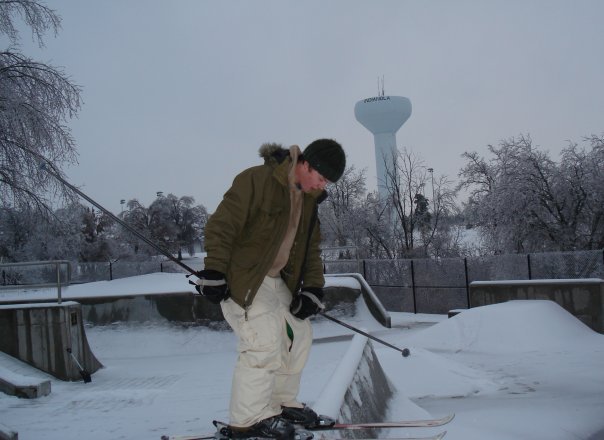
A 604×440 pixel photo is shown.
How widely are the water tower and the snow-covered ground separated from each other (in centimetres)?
8542

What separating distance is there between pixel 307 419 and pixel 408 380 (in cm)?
408

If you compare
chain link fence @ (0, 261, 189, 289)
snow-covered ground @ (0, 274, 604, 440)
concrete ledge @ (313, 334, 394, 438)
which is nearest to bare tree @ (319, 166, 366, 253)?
chain link fence @ (0, 261, 189, 289)

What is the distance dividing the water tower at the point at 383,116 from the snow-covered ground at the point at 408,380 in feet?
280

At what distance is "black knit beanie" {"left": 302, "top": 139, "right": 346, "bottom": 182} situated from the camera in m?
3.41

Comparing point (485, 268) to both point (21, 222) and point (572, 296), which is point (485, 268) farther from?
point (21, 222)

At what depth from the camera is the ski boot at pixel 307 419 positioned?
349 centimetres

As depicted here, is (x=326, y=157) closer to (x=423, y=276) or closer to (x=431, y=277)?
(x=431, y=277)

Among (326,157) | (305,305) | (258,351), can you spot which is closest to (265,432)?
(258,351)

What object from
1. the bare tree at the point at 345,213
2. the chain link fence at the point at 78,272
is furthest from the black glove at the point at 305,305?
the bare tree at the point at 345,213

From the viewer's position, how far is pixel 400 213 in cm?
4212

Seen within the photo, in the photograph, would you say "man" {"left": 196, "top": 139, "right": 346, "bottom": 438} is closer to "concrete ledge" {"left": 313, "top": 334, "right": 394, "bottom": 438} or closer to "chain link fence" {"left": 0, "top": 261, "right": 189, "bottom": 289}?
"concrete ledge" {"left": 313, "top": 334, "right": 394, "bottom": 438}

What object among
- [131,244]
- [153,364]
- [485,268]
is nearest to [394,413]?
[153,364]

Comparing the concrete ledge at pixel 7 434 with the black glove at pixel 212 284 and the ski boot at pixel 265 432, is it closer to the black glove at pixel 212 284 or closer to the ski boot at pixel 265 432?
the ski boot at pixel 265 432

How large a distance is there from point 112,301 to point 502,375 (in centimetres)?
939
